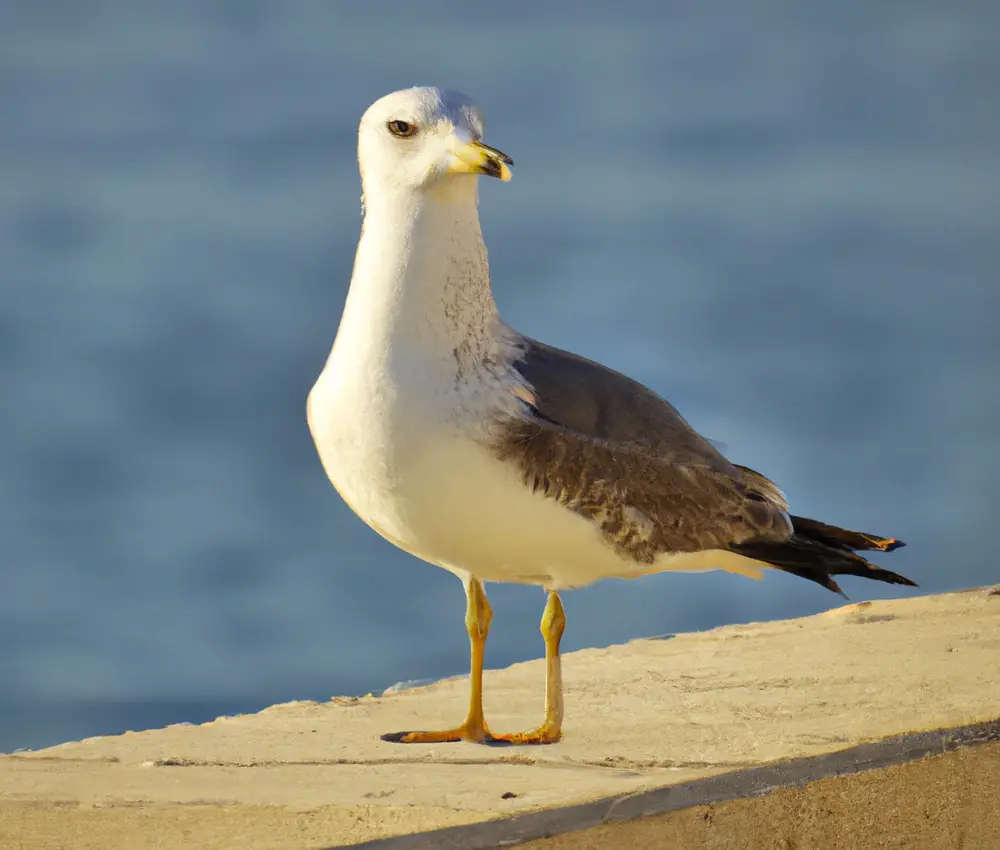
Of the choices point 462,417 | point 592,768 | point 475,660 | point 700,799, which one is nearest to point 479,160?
point 462,417

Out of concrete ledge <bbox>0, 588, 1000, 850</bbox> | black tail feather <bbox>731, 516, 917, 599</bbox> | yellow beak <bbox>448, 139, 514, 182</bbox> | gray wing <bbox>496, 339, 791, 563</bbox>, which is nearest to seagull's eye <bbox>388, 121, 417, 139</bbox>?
yellow beak <bbox>448, 139, 514, 182</bbox>

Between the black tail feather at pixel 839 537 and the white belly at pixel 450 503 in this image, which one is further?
the black tail feather at pixel 839 537

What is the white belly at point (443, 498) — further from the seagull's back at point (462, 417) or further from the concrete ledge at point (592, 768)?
the concrete ledge at point (592, 768)

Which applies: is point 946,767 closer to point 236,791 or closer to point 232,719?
point 236,791

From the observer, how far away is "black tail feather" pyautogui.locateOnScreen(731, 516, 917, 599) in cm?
647

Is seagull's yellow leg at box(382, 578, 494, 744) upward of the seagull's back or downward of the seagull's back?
downward

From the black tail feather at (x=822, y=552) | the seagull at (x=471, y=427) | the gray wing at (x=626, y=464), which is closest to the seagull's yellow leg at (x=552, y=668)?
the seagull at (x=471, y=427)

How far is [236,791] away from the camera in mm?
5418

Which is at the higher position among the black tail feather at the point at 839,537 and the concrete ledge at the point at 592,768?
the black tail feather at the point at 839,537

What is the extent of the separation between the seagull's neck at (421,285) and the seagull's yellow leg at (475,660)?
1.00m

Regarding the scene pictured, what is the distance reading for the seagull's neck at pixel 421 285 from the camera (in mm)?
5844

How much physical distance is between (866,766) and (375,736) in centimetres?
203

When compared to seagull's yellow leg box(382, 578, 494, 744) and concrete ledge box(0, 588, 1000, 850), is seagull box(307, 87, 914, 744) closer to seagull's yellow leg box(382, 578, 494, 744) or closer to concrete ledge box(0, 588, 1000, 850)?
seagull's yellow leg box(382, 578, 494, 744)

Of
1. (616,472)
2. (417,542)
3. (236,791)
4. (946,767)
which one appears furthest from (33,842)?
(946,767)
